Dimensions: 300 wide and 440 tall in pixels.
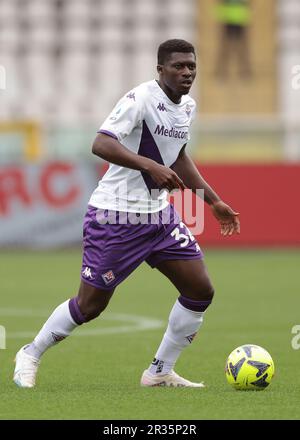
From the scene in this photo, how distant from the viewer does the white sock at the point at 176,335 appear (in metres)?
8.09

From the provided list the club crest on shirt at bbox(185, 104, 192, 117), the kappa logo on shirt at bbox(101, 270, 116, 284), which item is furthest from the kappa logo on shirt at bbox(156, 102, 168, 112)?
the kappa logo on shirt at bbox(101, 270, 116, 284)

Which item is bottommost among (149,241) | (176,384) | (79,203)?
(79,203)

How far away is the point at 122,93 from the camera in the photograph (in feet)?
94.0

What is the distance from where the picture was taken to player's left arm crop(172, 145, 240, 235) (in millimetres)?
8180

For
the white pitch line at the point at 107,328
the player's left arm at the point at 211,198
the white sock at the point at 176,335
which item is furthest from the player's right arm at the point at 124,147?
the white pitch line at the point at 107,328

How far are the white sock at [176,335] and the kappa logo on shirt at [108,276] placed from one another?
0.62m

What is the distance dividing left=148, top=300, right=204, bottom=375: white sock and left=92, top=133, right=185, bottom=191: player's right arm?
102 cm

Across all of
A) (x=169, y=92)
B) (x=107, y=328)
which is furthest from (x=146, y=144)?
(x=107, y=328)

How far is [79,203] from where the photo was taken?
23.3m

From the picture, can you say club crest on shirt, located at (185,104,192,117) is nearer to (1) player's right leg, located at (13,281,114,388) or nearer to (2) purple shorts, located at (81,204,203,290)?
(2) purple shorts, located at (81,204,203,290)

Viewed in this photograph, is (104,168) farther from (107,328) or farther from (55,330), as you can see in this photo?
(55,330)

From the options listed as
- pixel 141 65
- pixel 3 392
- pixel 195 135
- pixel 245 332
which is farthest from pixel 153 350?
pixel 141 65

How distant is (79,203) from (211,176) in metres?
2.70
